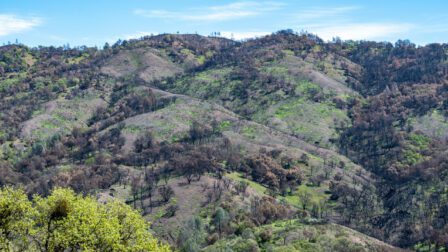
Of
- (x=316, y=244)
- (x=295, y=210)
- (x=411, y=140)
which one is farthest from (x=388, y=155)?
(x=316, y=244)

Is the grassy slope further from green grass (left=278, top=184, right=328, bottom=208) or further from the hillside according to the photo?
green grass (left=278, top=184, right=328, bottom=208)

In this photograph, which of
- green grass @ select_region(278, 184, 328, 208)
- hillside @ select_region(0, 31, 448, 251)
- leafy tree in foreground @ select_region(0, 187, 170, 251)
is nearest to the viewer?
leafy tree in foreground @ select_region(0, 187, 170, 251)

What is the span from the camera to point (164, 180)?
139500 mm

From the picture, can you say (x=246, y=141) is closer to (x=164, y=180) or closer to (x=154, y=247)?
(x=164, y=180)

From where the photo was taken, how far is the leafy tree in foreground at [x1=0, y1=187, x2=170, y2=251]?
98.5ft

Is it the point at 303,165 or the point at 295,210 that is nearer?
the point at 295,210

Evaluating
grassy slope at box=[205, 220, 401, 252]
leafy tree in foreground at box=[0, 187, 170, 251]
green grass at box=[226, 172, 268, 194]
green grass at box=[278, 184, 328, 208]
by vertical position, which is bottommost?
green grass at box=[278, 184, 328, 208]

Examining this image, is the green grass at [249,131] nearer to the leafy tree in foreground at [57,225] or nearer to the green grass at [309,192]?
the green grass at [309,192]

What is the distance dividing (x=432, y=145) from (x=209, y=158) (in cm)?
9242

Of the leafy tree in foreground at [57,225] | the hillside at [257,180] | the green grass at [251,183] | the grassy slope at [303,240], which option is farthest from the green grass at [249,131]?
the leafy tree in foreground at [57,225]

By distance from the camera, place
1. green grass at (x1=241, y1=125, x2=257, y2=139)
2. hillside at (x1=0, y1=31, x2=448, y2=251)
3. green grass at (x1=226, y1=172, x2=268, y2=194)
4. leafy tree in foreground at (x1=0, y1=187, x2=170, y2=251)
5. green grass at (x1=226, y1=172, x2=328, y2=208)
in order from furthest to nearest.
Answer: green grass at (x1=241, y1=125, x2=257, y2=139) < green grass at (x1=226, y1=172, x2=268, y2=194) < green grass at (x1=226, y1=172, x2=328, y2=208) < hillside at (x1=0, y1=31, x2=448, y2=251) < leafy tree in foreground at (x1=0, y1=187, x2=170, y2=251)

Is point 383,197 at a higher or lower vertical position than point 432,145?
lower

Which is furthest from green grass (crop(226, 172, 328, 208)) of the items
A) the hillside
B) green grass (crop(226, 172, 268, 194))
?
the hillside

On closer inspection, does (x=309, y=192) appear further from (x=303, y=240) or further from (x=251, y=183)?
(x=303, y=240)
